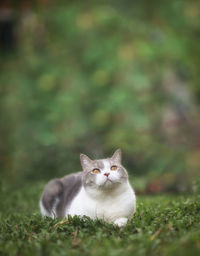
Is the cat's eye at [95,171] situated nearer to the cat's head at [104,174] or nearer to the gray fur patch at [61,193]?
the cat's head at [104,174]

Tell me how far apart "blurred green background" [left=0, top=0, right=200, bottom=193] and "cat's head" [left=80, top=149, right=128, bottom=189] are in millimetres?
6277

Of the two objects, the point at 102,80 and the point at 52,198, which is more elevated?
the point at 102,80

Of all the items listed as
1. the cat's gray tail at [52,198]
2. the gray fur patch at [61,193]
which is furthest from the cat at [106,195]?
the cat's gray tail at [52,198]

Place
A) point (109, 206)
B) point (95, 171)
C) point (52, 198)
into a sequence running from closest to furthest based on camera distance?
point (109, 206)
point (95, 171)
point (52, 198)

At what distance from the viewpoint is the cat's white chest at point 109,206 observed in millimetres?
4082

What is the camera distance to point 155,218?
3979mm

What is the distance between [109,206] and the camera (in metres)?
4.10

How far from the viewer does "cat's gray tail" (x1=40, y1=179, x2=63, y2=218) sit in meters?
5.05

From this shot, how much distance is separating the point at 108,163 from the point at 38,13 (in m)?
11.6

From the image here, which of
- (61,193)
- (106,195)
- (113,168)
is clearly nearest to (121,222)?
(106,195)

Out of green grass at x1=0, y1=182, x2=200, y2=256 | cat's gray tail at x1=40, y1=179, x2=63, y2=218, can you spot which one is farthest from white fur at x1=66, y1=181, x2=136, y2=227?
cat's gray tail at x1=40, y1=179, x2=63, y2=218

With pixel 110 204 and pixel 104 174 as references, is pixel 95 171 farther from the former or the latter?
pixel 110 204

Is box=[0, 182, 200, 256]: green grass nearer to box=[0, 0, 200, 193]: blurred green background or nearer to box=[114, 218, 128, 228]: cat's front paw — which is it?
box=[114, 218, 128, 228]: cat's front paw

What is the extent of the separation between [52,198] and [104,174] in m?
1.30
